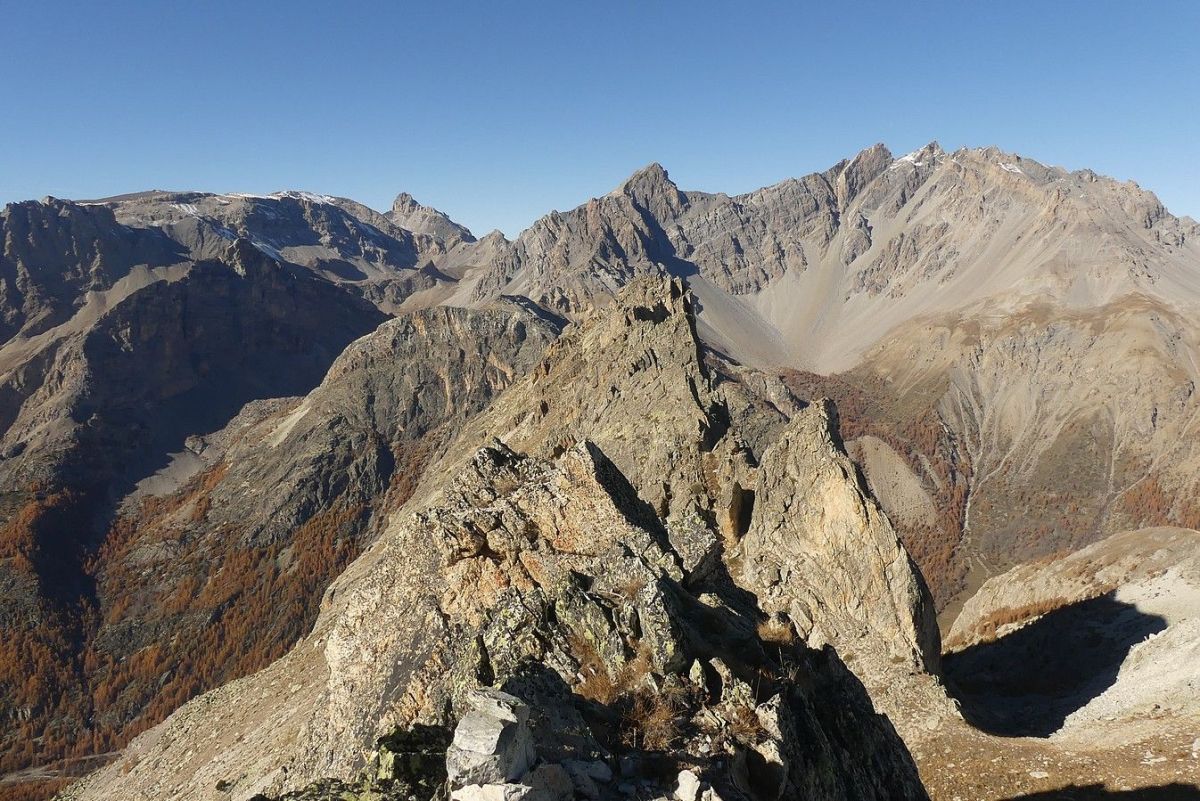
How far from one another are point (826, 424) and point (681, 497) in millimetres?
10788

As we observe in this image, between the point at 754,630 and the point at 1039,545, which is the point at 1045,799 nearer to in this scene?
the point at 754,630

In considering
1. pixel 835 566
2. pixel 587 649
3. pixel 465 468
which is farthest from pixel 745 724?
pixel 835 566

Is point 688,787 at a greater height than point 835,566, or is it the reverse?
point 835,566

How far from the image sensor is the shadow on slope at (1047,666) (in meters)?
36.2

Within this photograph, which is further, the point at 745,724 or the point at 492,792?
the point at 745,724

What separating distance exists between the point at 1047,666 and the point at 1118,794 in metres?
19.5

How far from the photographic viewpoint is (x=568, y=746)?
10156 millimetres

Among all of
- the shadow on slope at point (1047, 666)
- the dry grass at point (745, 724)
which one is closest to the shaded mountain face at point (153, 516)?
the shadow on slope at point (1047, 666)

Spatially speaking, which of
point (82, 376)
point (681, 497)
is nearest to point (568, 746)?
point (681, 497)

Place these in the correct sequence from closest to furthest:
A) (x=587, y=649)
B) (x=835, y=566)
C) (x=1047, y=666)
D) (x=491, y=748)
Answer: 1. (x=491, y=748)
2. (x=587, y=649)
3. (x=835, y=566)
4. (x=1047, y=666)

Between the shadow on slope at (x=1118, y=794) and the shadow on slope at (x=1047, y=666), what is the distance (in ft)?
19.5

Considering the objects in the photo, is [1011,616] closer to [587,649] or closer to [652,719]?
[587,649]

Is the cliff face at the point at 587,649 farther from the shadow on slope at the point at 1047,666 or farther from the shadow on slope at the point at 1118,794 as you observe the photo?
the shadow on slope at the point at 1047,666

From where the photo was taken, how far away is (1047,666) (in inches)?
1695
